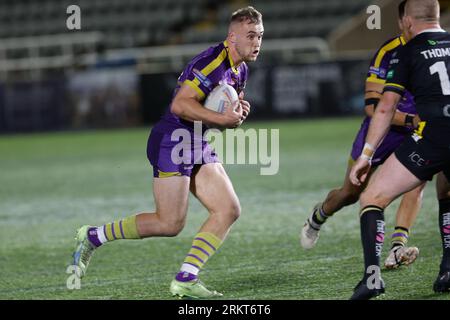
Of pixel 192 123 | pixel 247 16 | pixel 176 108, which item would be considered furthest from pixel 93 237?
pixel 247 16

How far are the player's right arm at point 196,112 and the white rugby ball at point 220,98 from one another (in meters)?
0.05

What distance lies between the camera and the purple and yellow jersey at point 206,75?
18.9 ft

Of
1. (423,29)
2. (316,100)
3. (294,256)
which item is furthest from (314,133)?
(423,29)

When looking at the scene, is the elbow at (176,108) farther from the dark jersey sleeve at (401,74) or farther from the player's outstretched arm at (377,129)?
the dark jersey sleeve at (401,74)

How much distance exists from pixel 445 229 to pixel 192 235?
3220 mm

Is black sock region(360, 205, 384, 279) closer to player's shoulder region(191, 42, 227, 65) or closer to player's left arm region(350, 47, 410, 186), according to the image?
player's left arm region(350, 47, 410, 186)

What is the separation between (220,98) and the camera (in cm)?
580

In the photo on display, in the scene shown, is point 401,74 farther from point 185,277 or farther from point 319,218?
point 319,218

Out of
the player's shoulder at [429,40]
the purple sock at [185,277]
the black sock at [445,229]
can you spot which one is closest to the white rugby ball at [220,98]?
the purple sock at [185,277]

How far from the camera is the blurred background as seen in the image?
21562 mm

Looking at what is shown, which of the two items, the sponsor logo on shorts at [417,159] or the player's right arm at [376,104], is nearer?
the sponsor logo on shorts at [417,159]

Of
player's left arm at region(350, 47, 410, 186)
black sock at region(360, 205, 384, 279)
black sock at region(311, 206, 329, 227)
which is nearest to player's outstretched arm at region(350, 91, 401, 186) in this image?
player's left arm at region(350, 47, 410, 186)

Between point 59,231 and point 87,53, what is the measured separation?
55.9 feet

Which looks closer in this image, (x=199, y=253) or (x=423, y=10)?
(x=423, y=10)
